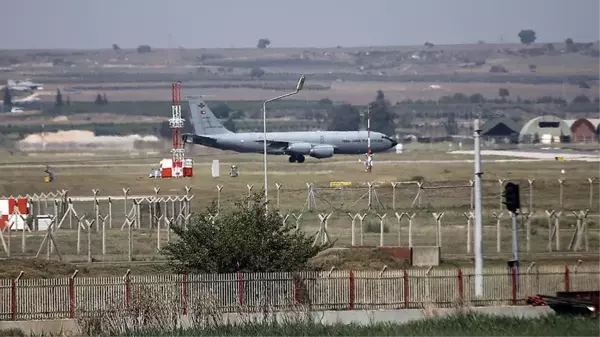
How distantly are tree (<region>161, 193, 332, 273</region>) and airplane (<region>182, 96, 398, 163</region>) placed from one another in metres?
53.3

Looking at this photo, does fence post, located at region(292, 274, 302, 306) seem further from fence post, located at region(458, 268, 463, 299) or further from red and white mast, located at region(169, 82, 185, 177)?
red and white mast, located at region(169, 82, 185, 177)

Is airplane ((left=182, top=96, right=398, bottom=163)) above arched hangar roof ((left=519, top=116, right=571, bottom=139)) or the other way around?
the other way around

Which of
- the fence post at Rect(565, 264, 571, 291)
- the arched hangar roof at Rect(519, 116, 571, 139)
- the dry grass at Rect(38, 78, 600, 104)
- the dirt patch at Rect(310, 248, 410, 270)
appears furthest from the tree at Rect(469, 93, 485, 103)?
the fence post at Rect(565, 264, 571, 291)

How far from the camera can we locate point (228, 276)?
1118 inches

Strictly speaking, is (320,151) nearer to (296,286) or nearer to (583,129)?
(583,129)

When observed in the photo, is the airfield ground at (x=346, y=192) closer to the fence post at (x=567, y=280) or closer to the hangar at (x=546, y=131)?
the fence post at (x=567, y=280)

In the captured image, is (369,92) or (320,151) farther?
(369,92)

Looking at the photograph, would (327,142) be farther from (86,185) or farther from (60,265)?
(60,265)

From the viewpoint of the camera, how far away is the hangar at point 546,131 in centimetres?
10781

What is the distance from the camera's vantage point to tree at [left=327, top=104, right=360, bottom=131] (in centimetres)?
13350

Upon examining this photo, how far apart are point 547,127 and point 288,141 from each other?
1283 inches

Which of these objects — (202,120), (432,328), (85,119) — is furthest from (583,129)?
(432,328)

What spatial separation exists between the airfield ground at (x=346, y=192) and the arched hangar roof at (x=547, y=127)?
2061 cm

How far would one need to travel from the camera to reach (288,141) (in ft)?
289
